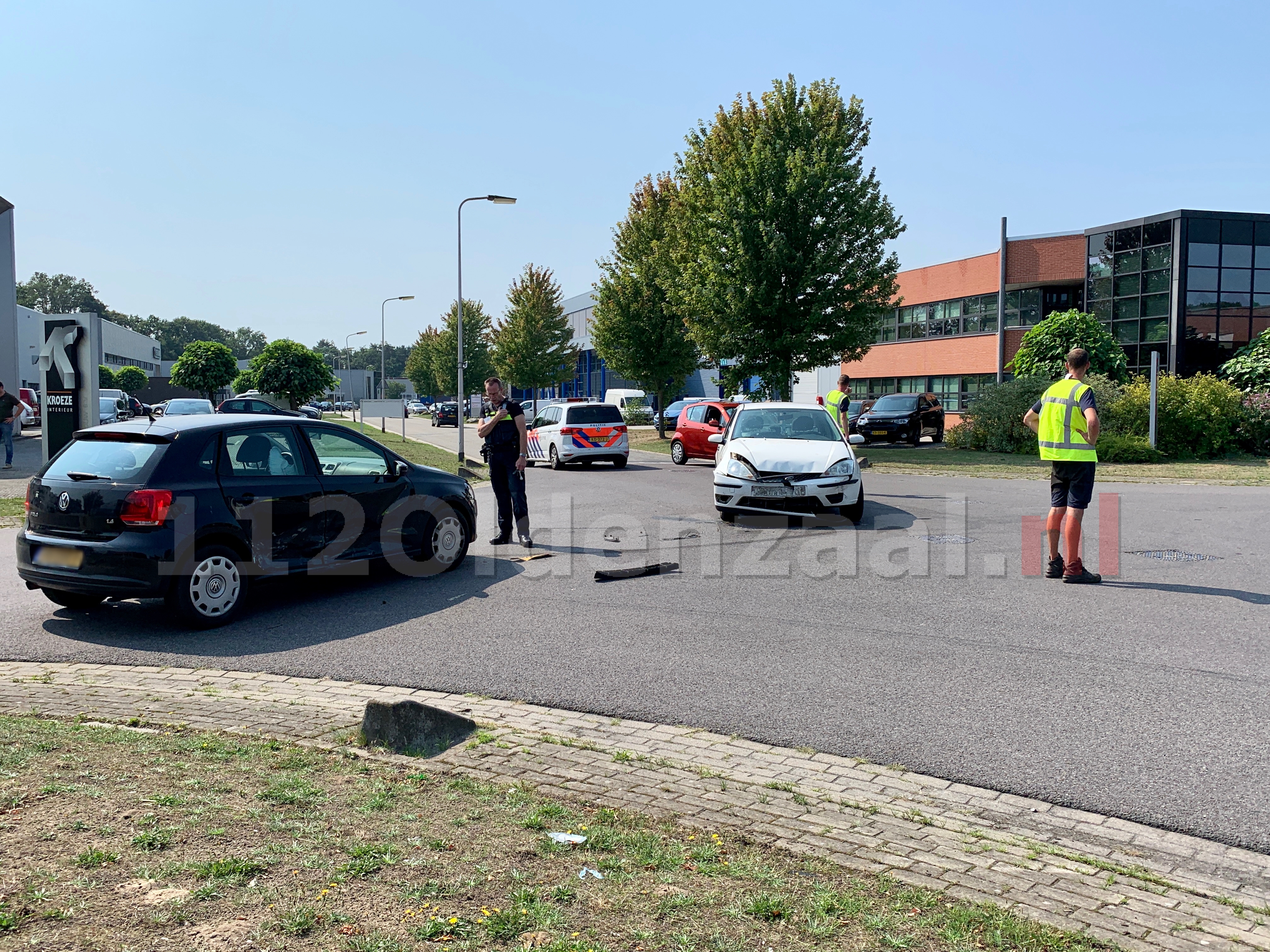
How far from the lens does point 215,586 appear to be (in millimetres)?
7512

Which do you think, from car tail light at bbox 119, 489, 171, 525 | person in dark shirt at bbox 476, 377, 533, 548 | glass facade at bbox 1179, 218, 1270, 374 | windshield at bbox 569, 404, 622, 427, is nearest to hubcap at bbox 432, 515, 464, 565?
person in dark shirt at bbox 476, 377, 533, 548

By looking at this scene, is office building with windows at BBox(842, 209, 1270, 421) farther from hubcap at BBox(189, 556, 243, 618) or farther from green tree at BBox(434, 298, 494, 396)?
green tree at BBox(434, 298, 494, 396)

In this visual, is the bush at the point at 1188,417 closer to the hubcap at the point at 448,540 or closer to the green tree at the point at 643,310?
the green tree at the point at 643,310

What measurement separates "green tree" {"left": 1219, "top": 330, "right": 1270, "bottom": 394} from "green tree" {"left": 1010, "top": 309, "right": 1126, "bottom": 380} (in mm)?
2886

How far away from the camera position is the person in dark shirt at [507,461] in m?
11.3

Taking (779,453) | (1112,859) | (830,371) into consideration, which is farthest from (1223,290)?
(1112,859)

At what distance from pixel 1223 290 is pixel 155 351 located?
12327cm

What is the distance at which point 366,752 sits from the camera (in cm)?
467

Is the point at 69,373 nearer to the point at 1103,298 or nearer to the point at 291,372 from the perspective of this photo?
the point at 291,372

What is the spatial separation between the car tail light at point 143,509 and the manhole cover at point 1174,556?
9350 millimetres

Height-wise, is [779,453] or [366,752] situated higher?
[779,453]

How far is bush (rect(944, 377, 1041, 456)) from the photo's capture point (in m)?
28.2

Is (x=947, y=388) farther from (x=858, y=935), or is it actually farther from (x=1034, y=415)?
(x=858, y=935)

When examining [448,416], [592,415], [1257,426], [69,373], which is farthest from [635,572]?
[448,416]
